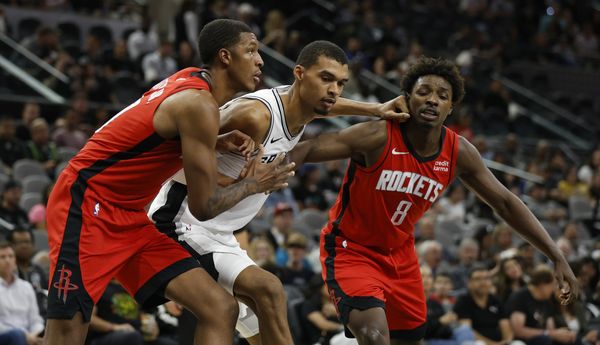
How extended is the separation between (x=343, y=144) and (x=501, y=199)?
1.14 m

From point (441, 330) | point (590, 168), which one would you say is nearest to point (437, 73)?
point (441, 330)

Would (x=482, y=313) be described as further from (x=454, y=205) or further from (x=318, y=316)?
(x=454, y=205)

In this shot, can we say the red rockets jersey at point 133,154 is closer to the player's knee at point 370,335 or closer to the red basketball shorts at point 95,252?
the red basketball shorts at point 95,252

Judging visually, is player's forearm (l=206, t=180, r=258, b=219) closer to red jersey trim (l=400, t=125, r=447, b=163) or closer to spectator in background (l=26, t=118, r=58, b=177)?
red jersey trim (l=400, t=125, r=447, b=163)

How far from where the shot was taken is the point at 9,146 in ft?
36.7

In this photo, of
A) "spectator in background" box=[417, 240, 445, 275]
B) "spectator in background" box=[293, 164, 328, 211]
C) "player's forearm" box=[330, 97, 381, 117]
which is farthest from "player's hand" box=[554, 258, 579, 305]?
"spectator in background" box=[293, 164, 328, 211]

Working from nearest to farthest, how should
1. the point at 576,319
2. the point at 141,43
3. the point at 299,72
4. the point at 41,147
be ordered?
the point at 299,72, the point at 576,319, the point at 41,147, the point at 141,43

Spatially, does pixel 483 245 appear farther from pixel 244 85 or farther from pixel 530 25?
pixel 530 25

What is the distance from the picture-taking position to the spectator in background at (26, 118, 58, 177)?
1116 centimetres

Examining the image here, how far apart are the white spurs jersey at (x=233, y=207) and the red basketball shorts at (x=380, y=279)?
0.67 metres

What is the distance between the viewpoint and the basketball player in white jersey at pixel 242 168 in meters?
5.21

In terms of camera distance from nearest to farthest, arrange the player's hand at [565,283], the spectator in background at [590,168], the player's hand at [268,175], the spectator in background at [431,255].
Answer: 1. the player's hand at [268,175]
2. the player's hand at [565,283]
3. the spectator in background at [431,255]
4. the spectator in background at [590,168]

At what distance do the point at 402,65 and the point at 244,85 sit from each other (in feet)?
39.6

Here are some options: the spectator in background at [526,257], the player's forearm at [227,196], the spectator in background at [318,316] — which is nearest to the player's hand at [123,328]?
the spectator in background at [318,316]
